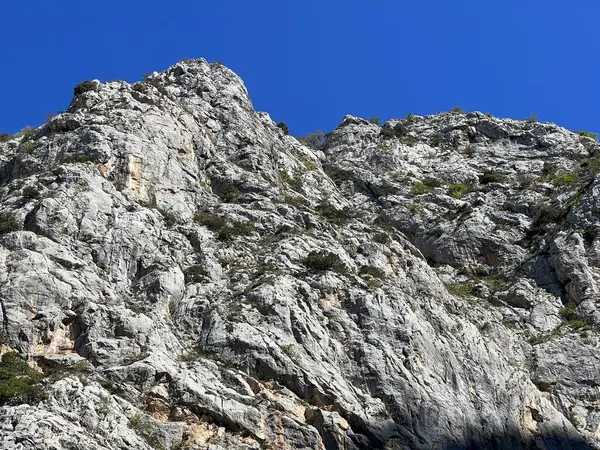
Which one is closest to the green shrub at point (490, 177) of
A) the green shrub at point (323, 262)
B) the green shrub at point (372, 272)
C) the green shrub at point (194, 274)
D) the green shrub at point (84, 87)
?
the green shrub at point (372, 272)

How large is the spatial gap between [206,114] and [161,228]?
1756 cm

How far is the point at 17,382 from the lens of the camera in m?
26.6

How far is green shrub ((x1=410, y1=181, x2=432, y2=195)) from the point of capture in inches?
2348

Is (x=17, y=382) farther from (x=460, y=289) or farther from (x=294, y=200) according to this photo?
(x=460, y=289)

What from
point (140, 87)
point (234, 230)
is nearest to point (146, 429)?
point (234, 230)

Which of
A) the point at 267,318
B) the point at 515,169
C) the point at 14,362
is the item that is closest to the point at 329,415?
the point at 267,318

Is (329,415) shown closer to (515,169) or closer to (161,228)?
(161,228)

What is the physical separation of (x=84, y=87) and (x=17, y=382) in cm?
2947

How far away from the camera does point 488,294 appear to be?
4750 cm

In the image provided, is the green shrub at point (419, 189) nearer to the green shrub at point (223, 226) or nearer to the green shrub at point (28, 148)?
the green shrub at point (223, 226)

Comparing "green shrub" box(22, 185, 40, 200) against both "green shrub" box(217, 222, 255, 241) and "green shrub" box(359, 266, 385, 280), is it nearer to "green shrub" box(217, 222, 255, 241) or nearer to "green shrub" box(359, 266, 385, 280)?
"green shrub" box(217, 222, 255, 241)

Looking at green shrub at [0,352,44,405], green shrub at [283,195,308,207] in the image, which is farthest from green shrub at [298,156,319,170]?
green shrub at [0,352,44,405]

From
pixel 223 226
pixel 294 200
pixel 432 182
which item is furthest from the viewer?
pixel 432 182

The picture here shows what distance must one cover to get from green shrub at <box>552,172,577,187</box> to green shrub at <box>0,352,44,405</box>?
41339 mm
